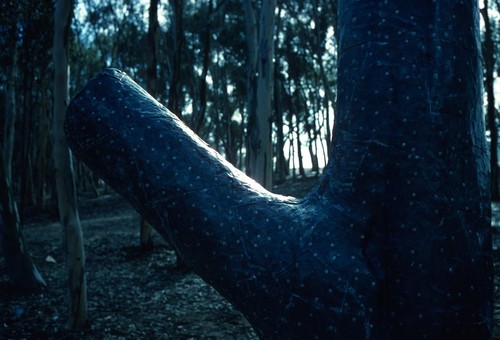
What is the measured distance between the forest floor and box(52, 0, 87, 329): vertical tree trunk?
558 mm

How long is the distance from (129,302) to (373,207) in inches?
214

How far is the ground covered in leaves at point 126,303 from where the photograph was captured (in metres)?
4.58

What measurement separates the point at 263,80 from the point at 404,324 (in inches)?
237

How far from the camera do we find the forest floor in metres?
4.57

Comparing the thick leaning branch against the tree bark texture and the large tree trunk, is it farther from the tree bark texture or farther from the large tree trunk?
the tree bark texture

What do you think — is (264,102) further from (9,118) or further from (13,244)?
(9,118)

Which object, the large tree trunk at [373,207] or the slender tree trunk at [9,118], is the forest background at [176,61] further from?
the large tree trunk at [373,207]

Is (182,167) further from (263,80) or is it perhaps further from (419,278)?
(263,80)

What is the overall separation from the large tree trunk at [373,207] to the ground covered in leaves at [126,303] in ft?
12.1

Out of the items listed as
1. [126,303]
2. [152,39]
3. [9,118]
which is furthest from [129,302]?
[9,118]

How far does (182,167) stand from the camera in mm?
1011

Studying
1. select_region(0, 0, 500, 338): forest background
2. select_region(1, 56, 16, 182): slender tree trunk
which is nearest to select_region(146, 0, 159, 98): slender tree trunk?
select_region(0, 0, 500, 338): forest background

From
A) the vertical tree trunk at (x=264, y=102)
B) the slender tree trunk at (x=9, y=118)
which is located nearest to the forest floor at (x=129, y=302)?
the vertical tree trunk at (x=264, y=102)

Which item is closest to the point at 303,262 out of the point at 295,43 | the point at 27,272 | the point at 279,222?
the point at 279,222
